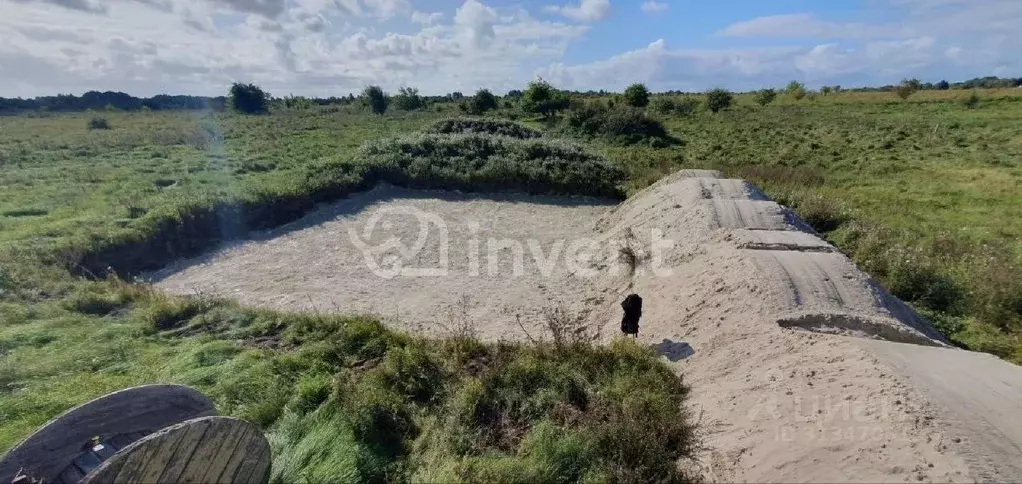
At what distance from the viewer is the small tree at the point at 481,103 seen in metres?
46.6

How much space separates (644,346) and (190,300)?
7120 millimetres

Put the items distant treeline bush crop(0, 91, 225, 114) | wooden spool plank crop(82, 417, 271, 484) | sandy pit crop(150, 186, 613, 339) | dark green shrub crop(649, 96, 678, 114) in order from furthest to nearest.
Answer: distant treeline bush crop(0, 91, 225, 114) < dark green shrub crop(649, 96, 678, 114) < sandy pit crop(150, 186, 613, 339) < wooden spool plank crop(82, 417, 271, 484)

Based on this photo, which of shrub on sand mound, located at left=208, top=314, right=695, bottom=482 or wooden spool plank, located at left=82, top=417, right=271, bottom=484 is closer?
wooden spool plank, located at left=82, top=417, right=271, bottom=484

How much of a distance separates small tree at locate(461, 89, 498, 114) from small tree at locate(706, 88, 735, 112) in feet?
58.7

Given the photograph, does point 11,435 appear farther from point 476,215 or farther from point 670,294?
point 476,215

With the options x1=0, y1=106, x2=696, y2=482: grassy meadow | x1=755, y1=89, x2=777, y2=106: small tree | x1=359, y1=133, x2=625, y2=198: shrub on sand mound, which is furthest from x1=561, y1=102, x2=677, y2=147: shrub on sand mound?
x1=755, y1=89, x2=777, y2=106: small tree

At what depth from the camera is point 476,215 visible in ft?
53.6

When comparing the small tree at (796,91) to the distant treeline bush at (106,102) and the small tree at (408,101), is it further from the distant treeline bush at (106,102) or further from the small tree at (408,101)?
the distant treeline bush at (106,102)

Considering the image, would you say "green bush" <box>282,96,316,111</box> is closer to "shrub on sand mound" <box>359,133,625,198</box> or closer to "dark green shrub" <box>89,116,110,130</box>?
"dark green shrub" <box>89,116,110,130</box>

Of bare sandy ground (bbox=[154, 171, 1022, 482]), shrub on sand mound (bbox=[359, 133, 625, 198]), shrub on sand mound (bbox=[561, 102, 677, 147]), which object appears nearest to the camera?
bare sandy ground (bbox=[154, 171, 1022, 482])

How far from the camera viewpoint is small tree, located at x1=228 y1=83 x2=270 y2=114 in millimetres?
57375

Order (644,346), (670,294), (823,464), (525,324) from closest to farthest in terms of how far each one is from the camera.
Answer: (823,464) → (644,346) → (670,294) → (525,324)

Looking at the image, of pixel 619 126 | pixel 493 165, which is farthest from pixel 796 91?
pixel 493 165

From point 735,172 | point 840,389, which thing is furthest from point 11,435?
point 735,172
